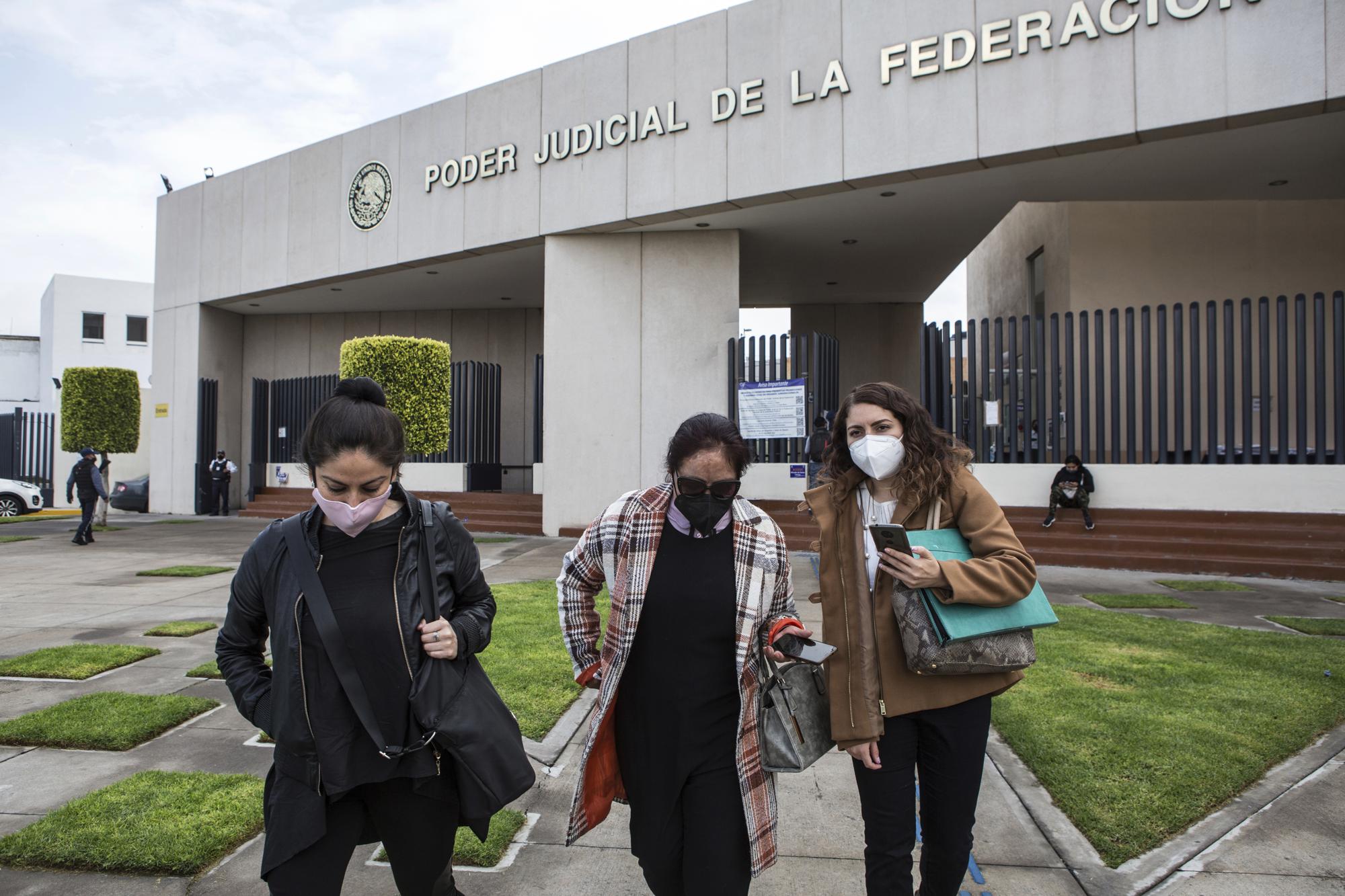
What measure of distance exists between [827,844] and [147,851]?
2.44 m

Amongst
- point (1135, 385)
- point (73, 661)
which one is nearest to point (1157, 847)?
point (73, 661)

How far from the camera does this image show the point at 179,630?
6.56 meters

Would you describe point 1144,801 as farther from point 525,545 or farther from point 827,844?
point 525,545

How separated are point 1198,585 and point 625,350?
8321 mm

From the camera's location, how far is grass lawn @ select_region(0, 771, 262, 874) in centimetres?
294

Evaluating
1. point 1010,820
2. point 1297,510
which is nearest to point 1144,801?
point 1010,820

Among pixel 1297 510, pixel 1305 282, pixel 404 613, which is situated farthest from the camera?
pixel 1305 282

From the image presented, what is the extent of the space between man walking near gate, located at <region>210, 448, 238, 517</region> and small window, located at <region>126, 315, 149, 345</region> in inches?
904

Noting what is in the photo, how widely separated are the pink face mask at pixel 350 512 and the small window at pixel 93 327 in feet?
137

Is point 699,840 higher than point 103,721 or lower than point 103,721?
higher

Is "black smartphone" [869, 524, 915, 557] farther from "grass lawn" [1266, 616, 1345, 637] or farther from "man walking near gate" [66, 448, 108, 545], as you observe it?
"man walking near gate" [66, 448, 108, 545]

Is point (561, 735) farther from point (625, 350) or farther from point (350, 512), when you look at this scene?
point (625, 350)

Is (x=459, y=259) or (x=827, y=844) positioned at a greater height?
(x=459, y=259)

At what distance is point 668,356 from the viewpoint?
13.4 meters
